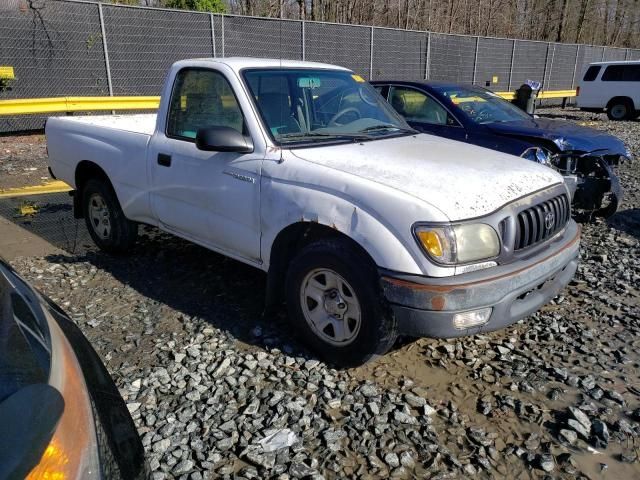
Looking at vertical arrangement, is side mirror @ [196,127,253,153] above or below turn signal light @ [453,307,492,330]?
above

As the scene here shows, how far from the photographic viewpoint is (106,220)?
525 cm

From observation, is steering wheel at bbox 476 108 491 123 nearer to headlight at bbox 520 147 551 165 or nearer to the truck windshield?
headlight at bbox 520 147 551 165

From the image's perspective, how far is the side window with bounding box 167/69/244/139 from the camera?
3.87 metres

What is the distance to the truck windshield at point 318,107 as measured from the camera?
3.78m

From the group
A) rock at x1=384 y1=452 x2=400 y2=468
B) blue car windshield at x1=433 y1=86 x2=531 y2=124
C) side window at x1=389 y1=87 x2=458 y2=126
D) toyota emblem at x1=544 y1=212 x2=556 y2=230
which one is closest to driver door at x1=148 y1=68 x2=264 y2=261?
rock at x1=384 y1=452 x2=400 y2=468

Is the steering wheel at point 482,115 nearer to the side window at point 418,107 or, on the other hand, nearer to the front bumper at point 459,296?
the side window at point 418,107

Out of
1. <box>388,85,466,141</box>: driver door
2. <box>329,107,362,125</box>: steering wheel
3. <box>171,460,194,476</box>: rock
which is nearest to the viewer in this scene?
<box>171,460,194,476</box>: rock

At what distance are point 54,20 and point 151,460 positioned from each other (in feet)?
39.7

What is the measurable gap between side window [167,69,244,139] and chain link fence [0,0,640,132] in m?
9.06

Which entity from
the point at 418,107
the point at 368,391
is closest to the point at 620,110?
the point at 418,107

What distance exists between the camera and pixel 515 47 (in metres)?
22.8

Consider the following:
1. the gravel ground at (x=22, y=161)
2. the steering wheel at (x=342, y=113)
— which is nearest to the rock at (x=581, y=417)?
the steering wheel at (x=342, y=113)

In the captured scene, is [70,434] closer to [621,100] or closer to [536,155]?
[536,155]

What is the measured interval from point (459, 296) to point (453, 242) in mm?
288
